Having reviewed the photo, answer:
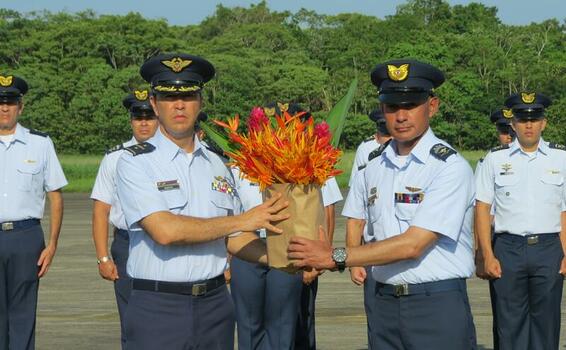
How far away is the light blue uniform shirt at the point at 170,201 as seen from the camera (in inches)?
210

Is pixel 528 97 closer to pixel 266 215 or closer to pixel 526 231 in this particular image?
pixel 526 231

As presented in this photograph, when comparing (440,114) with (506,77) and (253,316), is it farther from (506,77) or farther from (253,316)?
(253,316)

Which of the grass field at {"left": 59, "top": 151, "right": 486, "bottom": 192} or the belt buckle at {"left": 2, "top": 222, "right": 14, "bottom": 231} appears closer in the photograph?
the belt buckle at {"left": 2, "top": 222, "right": 14, "bottom": 231}

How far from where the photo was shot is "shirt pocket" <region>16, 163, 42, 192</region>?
863 cm

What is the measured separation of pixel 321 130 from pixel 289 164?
26cm

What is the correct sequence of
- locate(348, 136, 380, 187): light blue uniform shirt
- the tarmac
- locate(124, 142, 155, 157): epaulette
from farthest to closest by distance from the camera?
the tarmac < locate(348, 136, 380, 187): light blue uniform shirt < locate(124, 142, 155, 157): epaulette

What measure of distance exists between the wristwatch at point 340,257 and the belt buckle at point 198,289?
2.10 ft

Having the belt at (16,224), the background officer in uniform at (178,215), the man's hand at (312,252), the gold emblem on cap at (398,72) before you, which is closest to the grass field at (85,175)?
the belt at (16,224)

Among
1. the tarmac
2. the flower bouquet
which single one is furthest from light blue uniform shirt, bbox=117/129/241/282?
the tarmac

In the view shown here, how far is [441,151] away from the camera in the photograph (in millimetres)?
5551

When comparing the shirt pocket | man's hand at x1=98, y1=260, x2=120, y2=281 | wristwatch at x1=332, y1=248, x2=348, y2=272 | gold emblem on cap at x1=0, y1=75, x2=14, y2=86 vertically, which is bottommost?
man's hand at x1=98, y1=260, x2=120, y2=281

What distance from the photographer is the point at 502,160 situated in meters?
9.05

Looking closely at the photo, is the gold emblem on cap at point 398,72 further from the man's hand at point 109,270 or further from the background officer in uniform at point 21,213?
the background officer in uniform at point 21,213

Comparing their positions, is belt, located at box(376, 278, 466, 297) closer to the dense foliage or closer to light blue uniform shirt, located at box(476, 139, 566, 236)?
light blue uniform shirt, located at box(476, 139, 566, 236)
